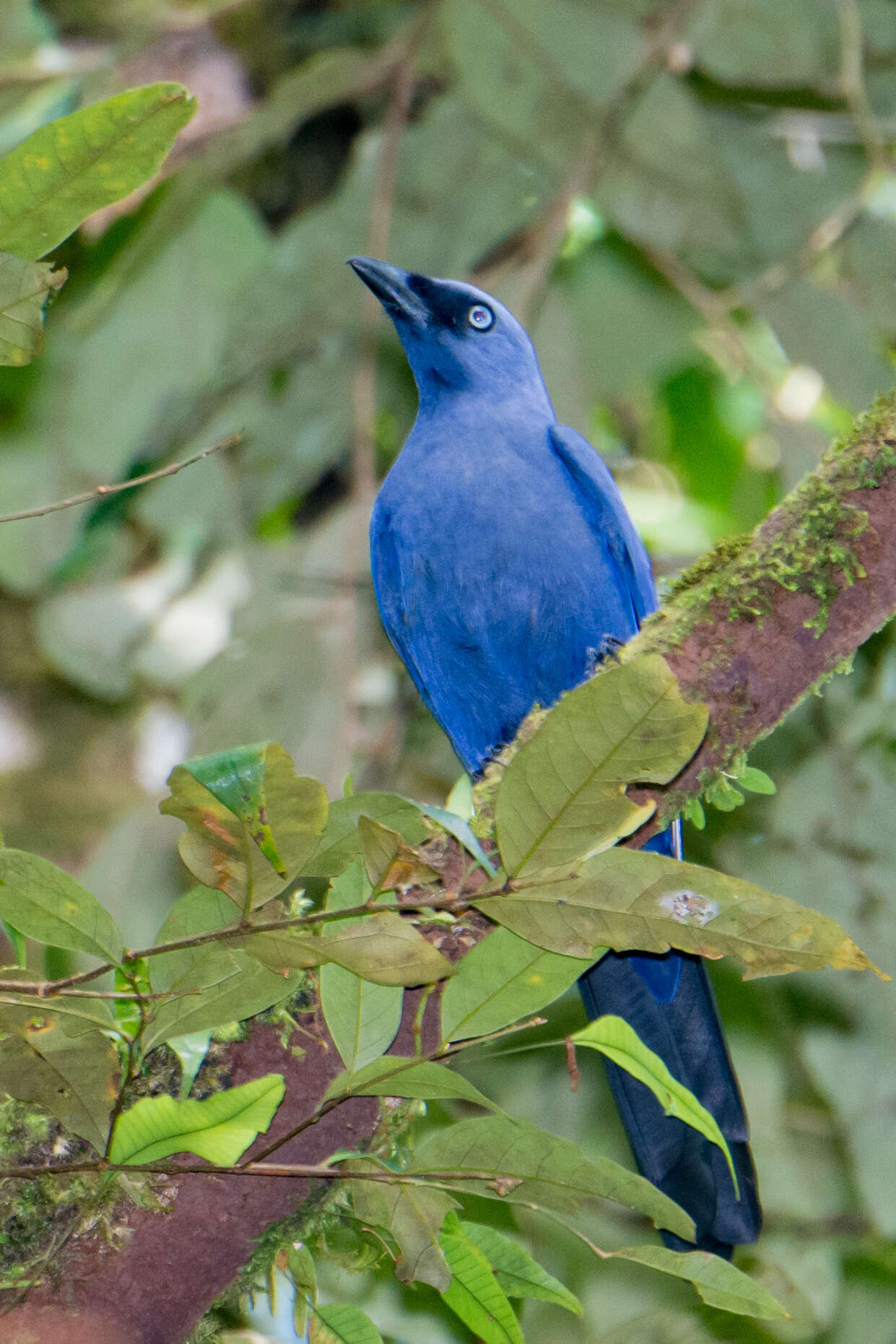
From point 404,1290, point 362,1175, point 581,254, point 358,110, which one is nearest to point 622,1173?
point 362,1175

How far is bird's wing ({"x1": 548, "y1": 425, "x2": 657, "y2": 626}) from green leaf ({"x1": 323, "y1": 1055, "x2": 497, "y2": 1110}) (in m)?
Answer: 2.44

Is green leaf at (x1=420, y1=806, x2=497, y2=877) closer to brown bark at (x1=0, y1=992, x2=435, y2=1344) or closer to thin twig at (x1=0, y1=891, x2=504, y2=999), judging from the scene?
thin twig at (x1=0, y1=891, x2=504, y2=999)

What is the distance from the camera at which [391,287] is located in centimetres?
413

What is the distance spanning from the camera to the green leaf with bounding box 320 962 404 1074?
183cm

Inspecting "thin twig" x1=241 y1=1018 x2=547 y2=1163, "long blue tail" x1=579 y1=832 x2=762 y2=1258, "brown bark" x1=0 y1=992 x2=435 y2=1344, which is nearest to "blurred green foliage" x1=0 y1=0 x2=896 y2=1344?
"long blue tail" x1=579 y1=832 x2=762 y2=1258

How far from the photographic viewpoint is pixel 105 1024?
172 cm

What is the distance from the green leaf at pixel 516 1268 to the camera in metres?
1.93

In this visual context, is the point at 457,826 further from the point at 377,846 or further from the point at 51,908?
the point at 51,908

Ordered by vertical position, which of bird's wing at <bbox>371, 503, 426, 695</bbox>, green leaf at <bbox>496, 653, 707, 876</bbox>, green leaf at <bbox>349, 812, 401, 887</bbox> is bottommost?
bird's wing at <bbox>371, 503, 426, 695</bbox>

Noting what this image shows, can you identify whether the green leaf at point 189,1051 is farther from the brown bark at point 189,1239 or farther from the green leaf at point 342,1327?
the green leaf at point 342,1327

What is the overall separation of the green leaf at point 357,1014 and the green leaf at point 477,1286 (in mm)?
278

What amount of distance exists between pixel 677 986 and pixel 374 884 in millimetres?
1636

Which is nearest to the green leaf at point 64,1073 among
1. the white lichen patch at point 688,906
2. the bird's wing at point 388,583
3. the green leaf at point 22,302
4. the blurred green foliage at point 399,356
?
the white lichen patch at point 688,906

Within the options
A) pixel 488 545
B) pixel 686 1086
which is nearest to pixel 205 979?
pixel 686 1086
